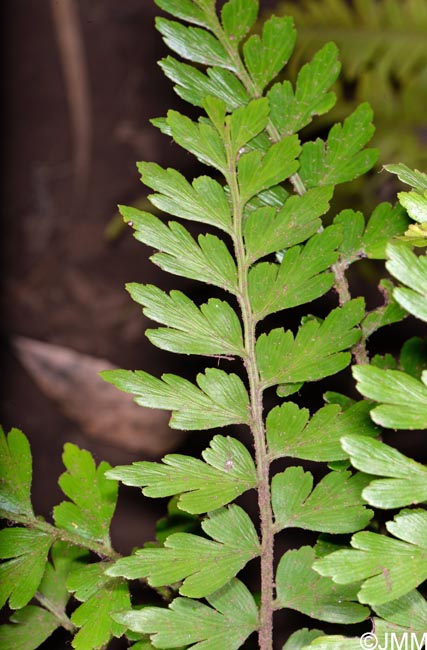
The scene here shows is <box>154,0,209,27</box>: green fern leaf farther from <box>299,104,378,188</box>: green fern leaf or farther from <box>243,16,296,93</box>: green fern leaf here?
<box>299,104,378,188</box>: green fern leaf

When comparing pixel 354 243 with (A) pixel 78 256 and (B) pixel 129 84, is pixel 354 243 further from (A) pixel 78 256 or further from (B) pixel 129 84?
(B) pixel 129 84

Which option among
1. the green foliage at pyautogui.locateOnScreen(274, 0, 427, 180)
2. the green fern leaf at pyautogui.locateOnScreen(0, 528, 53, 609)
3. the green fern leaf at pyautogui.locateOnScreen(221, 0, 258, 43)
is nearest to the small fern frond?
the green foliage at pyautogui.locateOnScreen(274, 0, 427, 180)

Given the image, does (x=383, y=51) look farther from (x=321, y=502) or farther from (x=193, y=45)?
(x=321, y=502)

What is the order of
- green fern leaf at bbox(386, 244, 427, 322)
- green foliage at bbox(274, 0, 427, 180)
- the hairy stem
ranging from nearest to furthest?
green fern leaf at bbox(386, 244, 427, 322)
the hairy stem
green foliage at bbox(274, 0, 427, 180)

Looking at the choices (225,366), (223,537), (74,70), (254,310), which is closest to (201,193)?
(254,310)

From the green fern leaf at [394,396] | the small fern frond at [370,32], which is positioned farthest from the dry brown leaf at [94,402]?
the green fern leaf at [394,396]

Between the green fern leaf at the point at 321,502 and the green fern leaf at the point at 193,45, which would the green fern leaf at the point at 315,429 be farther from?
the green fern leaf at the point at 193,45
